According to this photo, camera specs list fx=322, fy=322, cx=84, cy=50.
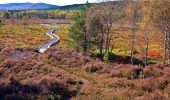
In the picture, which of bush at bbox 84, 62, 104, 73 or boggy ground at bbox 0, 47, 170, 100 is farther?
bush at bbox 84, 62, 104, 73

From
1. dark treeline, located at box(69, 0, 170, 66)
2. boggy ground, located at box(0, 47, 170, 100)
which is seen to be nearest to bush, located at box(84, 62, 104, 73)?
boggy ground, located at box(0, 47, 170, 100)

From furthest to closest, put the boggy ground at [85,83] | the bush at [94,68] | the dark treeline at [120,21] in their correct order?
the dark treeline at [120,21], the bush at [94,68], the boggy ground at [85,83]

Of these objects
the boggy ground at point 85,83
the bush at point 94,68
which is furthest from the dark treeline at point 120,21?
the boggy ground at point 85,83

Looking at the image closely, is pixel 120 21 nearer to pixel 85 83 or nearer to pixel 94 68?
pixel 94 68

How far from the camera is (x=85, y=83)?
28.4 m

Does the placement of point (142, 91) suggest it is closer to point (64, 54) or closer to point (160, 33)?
point (64, 54)

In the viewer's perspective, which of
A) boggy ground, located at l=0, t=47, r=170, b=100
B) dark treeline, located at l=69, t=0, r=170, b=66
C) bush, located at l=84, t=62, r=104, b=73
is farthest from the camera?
dark treeline, located at l=69, t=0, r=170, b=66

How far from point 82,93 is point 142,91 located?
496cm

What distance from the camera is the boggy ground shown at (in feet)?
74.5

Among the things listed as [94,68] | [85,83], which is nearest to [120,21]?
[94,68]

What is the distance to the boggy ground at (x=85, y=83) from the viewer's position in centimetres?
2272

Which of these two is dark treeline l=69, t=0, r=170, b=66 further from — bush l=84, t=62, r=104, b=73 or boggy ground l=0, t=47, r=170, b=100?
boggy ground l=0, t=47, r=170, b=100

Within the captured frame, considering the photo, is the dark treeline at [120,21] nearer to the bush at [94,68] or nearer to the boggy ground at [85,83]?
the bush at [94,68]

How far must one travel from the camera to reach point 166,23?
48031mm
